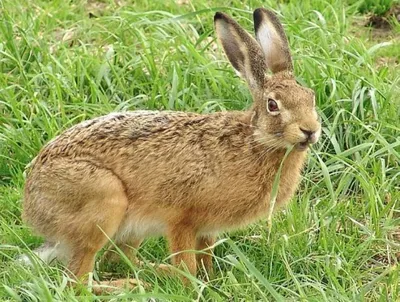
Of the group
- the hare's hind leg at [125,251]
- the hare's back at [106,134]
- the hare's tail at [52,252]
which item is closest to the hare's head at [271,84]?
the hare's back at [106,134]

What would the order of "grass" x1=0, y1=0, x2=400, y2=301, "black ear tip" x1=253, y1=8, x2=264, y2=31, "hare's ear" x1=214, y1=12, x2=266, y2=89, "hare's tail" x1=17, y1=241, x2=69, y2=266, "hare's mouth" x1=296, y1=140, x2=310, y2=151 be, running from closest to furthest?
"grass" x1=0, y1=0, x2=400, y2=301
"hare's mouth" x1=296, y1=140, x2=310, y2=151
"hare's tail" x1=17, y1=241, x2=69, y2=266
"hare's ear" x1=214, y1=12, x2=266, y2=89
"black ear tip" x1=253, y1=8, x2=264, y2=31

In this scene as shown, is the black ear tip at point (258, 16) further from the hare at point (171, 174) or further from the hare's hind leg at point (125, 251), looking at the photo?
the hare's hind leg at point (125, 251)

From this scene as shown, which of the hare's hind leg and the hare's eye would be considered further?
the hare's hind leg

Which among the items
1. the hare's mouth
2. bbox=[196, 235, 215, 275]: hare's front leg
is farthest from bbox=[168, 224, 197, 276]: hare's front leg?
the hare's mouth

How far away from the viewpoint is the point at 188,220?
5941 mm

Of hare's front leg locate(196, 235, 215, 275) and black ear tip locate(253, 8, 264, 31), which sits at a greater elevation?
black ear tip locate(253, 8, 264, 31)

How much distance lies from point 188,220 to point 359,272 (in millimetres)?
896

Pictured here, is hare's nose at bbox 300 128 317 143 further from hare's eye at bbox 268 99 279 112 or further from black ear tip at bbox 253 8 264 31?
black ear tip at bbox 253 8 264 31

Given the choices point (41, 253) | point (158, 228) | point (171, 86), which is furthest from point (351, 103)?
point (41, 253)

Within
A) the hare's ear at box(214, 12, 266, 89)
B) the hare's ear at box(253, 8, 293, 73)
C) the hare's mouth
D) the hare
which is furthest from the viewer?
the hare's ear at box(253, 8, 293, 73)

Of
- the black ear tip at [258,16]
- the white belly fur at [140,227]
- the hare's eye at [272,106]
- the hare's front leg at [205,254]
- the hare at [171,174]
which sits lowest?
the hare's front leg at [205,254]

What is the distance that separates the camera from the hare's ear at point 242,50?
20.0 ft

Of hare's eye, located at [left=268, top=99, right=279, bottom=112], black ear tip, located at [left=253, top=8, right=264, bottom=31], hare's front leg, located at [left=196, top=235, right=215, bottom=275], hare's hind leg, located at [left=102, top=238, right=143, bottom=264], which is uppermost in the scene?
black ear tip, located at [left=253, top=8, right=264, bottom=31]

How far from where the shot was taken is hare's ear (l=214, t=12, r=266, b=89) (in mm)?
6082
